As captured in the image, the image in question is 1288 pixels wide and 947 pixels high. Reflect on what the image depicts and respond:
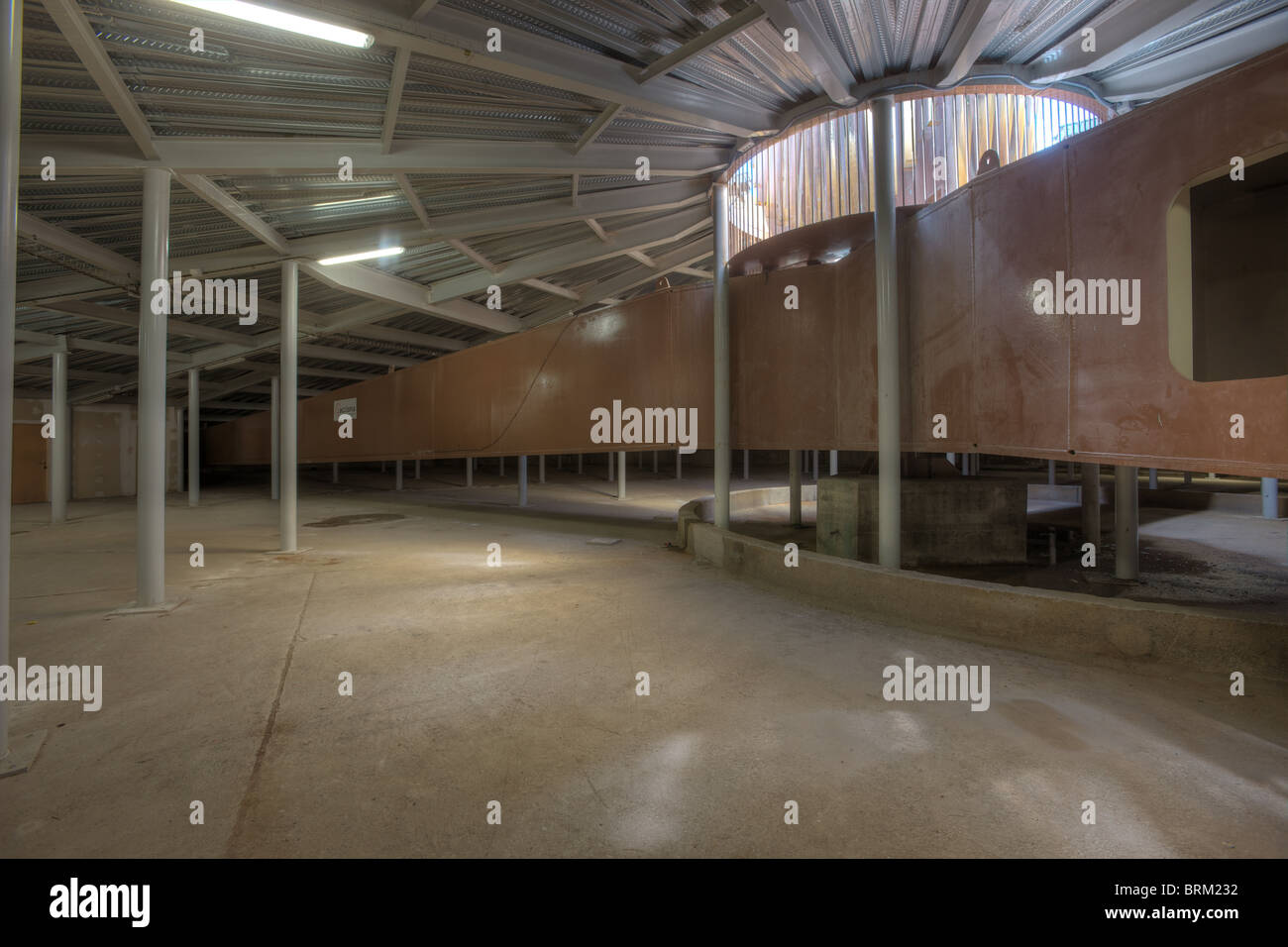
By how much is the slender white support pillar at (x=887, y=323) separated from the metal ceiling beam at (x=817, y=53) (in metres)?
0.37

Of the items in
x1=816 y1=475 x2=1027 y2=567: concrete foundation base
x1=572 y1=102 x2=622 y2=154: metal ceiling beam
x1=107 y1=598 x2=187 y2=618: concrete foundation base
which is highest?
x1=572 y1=102 x2=622 y2=154: metal ceiling beam

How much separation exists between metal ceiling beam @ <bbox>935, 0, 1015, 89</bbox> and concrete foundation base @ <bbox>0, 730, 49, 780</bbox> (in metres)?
7.95

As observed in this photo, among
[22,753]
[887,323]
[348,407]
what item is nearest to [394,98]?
[887,323]

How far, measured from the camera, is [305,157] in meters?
6.42

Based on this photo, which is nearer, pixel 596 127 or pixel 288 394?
pixel 596 127

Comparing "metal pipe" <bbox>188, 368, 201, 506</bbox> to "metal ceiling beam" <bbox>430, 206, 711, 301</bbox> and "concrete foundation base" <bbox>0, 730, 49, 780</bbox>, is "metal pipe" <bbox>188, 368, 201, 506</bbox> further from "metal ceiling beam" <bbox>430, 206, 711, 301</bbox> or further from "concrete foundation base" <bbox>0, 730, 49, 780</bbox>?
"concrete foundation base" <bbox>0, 730, 49, 780</bbox>

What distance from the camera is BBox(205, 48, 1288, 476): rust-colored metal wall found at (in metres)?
3.75

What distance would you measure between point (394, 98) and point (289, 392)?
5692 millimetres

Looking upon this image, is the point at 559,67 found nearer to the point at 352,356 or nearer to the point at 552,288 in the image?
the point at 552,288

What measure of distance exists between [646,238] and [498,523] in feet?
22.2

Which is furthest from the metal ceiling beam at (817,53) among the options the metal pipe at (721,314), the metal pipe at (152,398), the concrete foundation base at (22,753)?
the concrete foundation base at (22,753)

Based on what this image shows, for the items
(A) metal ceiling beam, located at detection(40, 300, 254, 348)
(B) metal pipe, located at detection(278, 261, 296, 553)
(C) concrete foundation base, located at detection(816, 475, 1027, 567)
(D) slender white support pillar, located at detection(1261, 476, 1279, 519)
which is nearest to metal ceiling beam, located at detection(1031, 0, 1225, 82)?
(C) concrete foundation base, located at detection(816, 475, 1027, 567)
